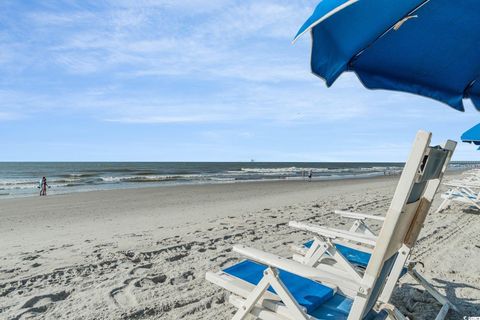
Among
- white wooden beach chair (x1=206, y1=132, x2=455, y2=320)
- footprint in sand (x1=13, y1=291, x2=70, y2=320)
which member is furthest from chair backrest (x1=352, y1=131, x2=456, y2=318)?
footprint in sand (x1=13, y1=291, x2=70, y2=320)

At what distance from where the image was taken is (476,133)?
6.62 meters

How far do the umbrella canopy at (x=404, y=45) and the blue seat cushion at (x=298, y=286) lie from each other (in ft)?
4.73

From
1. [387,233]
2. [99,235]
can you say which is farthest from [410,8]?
[99,235]

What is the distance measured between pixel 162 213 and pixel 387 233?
7620mm

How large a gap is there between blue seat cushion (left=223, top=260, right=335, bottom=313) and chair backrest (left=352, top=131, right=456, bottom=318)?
0.34 metres

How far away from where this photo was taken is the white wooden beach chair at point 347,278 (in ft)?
5.33

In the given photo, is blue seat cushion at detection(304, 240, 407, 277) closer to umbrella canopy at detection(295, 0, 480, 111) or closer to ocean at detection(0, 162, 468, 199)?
umbrella canopy at detection(295, 0, 480, 111)

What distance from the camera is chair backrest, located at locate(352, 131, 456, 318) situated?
1564 mm

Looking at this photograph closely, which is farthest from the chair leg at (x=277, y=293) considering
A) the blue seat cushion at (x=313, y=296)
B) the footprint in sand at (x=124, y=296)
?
the footprint in sand at (x=124, y=296)

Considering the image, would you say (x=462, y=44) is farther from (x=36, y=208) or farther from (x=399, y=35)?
(x=36, y=208)

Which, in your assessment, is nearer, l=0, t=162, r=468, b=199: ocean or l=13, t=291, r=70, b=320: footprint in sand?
l=13, t=291, r=70, b=320: footprint in sand

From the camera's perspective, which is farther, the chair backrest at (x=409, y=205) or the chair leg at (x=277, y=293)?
the chair leg at (x=277, y=293)

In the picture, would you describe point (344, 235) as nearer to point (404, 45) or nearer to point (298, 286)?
point (298, 286)

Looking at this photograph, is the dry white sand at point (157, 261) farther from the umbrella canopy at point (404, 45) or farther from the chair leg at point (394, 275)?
the umbrella canopy at point (404, 45)
